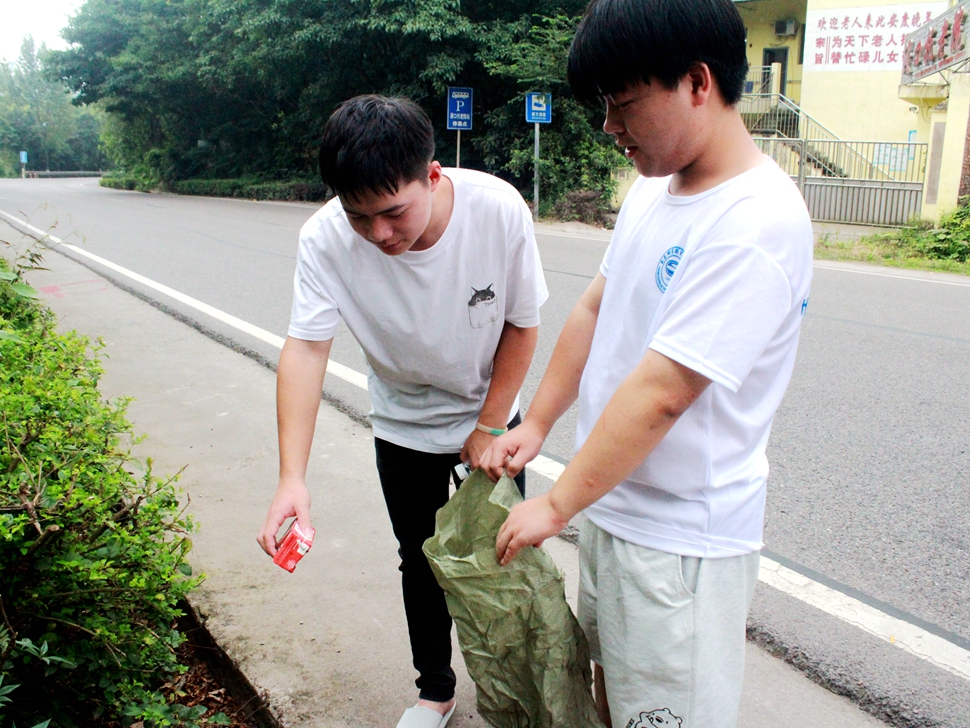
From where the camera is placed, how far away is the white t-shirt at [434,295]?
180 cm

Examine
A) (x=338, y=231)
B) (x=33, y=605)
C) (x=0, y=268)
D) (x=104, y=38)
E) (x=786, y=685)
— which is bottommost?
(x=786, y=685)

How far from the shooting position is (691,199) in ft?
4.23

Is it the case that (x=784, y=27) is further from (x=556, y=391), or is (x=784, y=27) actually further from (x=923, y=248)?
(x=556, y=391)

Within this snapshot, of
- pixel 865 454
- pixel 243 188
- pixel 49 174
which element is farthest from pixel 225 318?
pixel 49 174

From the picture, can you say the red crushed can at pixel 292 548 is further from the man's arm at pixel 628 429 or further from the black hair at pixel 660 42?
the black hair at pixel 660 42

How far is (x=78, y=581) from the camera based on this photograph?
1.83 m

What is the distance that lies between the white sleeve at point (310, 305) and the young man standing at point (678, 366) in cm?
60

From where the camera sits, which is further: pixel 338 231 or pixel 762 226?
pixel 338 231

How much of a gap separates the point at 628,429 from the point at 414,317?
2.35ft

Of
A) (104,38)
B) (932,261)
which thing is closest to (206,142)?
(104,38)

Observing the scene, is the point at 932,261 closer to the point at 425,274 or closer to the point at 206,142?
the point at 425,274

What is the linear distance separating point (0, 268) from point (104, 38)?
3328 centimetres

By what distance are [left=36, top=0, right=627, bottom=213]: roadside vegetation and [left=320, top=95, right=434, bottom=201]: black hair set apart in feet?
43.1

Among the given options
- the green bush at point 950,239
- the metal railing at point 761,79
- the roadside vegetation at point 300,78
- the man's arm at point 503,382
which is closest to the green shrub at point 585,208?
the roadside vegetation at point 300,78
